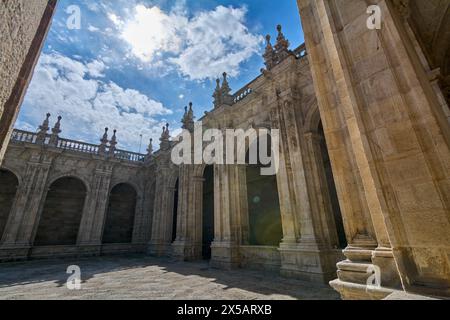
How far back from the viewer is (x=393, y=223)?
204 cm

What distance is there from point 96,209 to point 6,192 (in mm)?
6310

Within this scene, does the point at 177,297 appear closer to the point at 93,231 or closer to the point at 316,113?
the point at 316,113

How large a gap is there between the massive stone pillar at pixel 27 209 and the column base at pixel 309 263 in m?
Answer: 17.4

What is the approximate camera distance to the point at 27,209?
1551 centimetres

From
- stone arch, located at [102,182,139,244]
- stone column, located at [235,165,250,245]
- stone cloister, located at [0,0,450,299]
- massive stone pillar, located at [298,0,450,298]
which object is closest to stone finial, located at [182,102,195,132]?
stone cloister, located at [0,0,450,299]

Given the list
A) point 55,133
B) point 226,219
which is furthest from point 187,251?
point 55,133

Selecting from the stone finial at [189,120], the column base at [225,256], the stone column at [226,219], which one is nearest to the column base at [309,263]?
the column base at [225,256]

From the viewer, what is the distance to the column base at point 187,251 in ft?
40.8

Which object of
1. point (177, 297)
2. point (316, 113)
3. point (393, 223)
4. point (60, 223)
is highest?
point (316, 113)

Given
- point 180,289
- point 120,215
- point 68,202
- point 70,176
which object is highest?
point 70,176

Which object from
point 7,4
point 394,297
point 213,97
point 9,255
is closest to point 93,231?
point 9,255

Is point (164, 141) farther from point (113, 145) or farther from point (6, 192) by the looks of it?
point (6, 192)

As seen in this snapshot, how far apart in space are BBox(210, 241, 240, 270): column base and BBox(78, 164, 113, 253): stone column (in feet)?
39.4

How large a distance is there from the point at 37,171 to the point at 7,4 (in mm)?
18762
